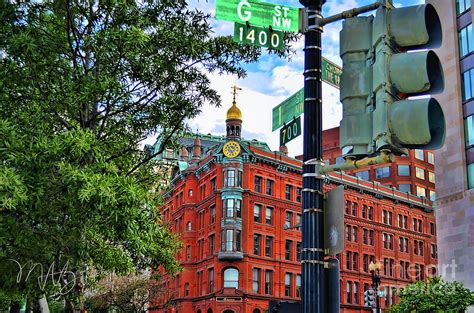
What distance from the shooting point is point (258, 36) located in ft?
18.3

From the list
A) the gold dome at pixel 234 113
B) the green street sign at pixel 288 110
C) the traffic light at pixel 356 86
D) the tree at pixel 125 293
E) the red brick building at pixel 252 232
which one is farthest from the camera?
the gold dome at pixel 234 113

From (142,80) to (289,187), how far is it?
59397mm

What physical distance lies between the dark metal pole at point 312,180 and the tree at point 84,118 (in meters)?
3.81

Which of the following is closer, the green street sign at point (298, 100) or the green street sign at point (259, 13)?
the green street sign at point (259, 13)

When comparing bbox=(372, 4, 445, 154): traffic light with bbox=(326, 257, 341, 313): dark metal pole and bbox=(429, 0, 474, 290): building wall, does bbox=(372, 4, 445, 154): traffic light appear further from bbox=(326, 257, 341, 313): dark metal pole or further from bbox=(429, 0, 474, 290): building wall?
bbox=(429, 0, 474, 290): building wall

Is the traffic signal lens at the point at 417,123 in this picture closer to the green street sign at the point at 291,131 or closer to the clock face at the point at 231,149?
the green street sign at the point at 291,131

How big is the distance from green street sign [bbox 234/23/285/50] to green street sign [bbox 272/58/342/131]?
32.6 inches

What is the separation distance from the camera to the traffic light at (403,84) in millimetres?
4008

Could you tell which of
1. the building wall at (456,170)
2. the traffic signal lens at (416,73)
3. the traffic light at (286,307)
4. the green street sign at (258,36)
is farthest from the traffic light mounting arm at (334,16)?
the building wall at (456,170)

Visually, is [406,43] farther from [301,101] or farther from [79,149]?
[79,149]

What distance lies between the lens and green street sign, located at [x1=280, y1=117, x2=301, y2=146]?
21.1 ft

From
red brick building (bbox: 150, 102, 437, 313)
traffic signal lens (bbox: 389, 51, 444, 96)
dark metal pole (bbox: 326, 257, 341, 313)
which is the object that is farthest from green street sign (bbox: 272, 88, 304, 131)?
red brick building (bbox: 150, 102, 437, 313)

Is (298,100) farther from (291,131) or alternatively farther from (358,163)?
(358,163)

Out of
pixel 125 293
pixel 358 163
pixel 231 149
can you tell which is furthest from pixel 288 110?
pixel 125 293
